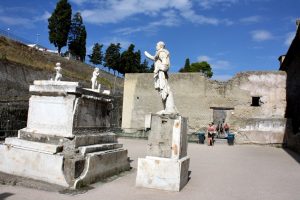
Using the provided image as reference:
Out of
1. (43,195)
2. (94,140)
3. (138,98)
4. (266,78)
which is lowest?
(43,195)

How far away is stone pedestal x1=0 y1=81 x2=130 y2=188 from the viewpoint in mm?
7270

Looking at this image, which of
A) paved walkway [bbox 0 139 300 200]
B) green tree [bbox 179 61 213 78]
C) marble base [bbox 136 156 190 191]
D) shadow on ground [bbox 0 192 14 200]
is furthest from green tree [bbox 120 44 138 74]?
shadow on ground [bbox 0 192 14 200]

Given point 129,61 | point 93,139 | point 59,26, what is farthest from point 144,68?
point 93,139

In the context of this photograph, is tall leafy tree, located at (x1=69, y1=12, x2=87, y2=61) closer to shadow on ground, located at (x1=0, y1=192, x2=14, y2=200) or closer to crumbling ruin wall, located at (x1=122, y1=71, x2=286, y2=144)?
crumbling ruin wall, located at (x1=122, y1=71, x2=286, y2=144)

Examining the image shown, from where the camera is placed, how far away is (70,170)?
7141mm

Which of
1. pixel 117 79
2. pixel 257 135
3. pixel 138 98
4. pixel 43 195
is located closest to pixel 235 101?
pixel 257 135

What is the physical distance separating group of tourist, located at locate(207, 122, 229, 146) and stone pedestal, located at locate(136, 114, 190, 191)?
43.1 feet

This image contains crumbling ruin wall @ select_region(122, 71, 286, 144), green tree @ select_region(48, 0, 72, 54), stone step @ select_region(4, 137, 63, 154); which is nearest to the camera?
stone step @ select_region(4, 137, 63, 154)

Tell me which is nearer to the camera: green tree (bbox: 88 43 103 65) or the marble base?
the marble base

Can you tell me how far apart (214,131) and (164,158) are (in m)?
14.2

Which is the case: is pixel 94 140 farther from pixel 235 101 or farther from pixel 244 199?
pixel 235 101

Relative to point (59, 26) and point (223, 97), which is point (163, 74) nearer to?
point (223, 97)

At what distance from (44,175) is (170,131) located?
2.82m

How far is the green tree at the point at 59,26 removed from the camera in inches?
1826
